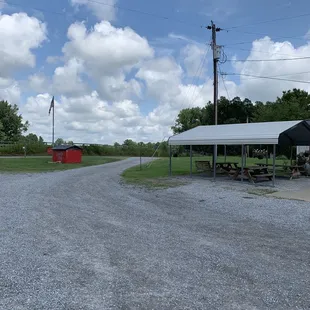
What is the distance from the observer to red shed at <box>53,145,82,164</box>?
74.6ft

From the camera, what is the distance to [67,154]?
22.8 meters

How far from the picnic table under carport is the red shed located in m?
10.3

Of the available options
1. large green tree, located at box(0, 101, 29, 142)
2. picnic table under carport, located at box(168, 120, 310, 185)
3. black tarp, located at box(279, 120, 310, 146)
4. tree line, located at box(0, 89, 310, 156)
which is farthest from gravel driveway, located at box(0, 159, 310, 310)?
large green tree, located at box(0, 101, 29, 142)

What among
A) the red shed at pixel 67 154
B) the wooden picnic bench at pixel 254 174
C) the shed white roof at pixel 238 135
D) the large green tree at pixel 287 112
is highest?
the large green tree at pixel 287 112

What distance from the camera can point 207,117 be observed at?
4378 centimetres

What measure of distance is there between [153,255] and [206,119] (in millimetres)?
41151

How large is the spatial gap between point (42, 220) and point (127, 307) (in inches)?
149

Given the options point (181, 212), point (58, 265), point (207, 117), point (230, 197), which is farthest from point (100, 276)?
point (207, 117)

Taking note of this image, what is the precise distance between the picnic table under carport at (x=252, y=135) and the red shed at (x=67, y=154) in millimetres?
10276

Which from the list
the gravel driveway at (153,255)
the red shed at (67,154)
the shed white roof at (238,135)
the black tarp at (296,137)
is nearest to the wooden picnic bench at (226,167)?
the shed white roof at (238,135)

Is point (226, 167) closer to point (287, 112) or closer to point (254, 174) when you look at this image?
point (254, 174)

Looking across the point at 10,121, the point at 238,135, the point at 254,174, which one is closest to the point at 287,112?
the point at 254,174

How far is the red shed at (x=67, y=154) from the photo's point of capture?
2273 centimetres

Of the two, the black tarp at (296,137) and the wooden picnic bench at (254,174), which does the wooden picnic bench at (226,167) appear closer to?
the wooden picnic bench at (254,174)
